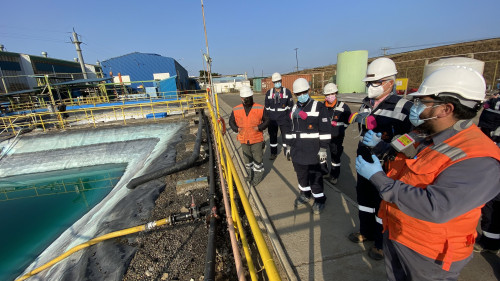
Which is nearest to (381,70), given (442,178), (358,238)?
(442,178)

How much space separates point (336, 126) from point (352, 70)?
42.5ft

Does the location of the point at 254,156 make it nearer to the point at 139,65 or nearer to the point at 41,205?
the point at 41,205

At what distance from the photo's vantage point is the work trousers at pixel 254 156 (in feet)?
13.9

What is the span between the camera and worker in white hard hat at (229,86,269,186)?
161 inches

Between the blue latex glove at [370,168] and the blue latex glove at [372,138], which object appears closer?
the blue latex glove at [370,168]

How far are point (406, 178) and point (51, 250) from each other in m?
7.02

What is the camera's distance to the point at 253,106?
4121mm

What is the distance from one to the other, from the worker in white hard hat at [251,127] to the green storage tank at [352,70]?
13.2 meters

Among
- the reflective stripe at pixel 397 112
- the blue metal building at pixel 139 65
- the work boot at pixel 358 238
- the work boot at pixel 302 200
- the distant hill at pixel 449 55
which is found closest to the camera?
the reflective stripe at pixel 397 112

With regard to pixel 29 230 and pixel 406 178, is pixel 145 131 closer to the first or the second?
pixel 29 230

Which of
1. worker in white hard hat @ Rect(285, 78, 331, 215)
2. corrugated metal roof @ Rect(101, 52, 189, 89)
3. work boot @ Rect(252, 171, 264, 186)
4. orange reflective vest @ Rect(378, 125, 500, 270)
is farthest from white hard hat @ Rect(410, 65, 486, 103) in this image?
corrugated metal roof @ Rect(101, 52, 189, 89)

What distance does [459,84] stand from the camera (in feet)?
3.76

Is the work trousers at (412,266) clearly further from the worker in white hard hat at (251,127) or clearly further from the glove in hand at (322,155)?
the worker in white hard hat at (251,127)

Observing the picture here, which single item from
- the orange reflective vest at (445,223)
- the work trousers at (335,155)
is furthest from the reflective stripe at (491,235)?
the work trousers at (335,155)
